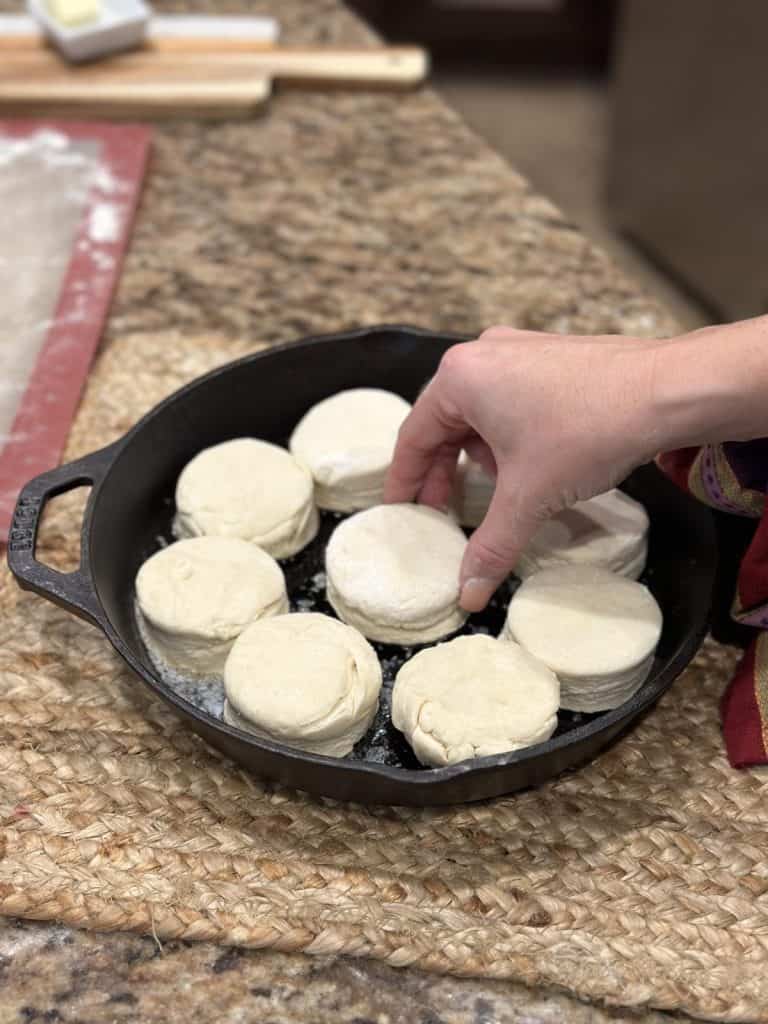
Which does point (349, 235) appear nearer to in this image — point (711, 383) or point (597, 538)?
point (597, 538)

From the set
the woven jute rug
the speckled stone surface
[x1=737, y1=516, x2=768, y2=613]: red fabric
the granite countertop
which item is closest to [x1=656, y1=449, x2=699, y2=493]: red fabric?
[x1=737, y1=516, x2=768, y2=613]: red fabric

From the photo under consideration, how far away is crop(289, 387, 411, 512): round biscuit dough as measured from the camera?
1374 millimetres

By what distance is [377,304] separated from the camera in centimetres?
178

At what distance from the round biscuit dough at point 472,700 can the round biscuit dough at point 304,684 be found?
5 centimetres

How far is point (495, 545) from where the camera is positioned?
1135mm

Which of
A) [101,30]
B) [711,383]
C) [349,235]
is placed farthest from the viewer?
[101,30]

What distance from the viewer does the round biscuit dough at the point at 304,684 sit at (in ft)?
3.47

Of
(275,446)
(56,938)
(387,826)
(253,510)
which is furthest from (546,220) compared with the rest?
(56,938)

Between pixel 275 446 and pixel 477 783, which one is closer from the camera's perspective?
pixel 477 783

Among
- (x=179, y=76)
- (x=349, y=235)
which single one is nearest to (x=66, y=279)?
(x=349, y=235)

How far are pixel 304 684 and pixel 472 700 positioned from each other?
165 mm

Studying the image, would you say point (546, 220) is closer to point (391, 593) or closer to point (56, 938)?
point (391, 593)

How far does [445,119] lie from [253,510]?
3.82 ft

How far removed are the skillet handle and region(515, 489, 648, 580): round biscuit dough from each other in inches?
19.5
